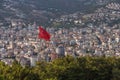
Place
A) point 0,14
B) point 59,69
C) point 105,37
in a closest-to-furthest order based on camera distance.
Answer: point 59,69 → point 105,37 → point 0,14

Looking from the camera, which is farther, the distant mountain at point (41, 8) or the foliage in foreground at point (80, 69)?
the distant mountain at point (41, 8)

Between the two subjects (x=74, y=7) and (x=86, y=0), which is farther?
(x=86, y=0)

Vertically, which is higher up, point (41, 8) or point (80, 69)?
point (41, 8)

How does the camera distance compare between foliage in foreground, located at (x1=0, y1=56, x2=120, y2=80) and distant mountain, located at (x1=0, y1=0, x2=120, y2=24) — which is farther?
distant mountain, located at (x1=0, y1=0, x2=120, y2=24)

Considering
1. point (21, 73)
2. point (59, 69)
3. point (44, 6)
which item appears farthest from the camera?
point (44, 6)

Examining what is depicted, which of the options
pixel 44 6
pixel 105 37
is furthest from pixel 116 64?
pixel 44 6

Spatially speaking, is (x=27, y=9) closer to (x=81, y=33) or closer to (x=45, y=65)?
(x=81, y=33)

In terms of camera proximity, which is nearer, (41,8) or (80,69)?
(80,69)
